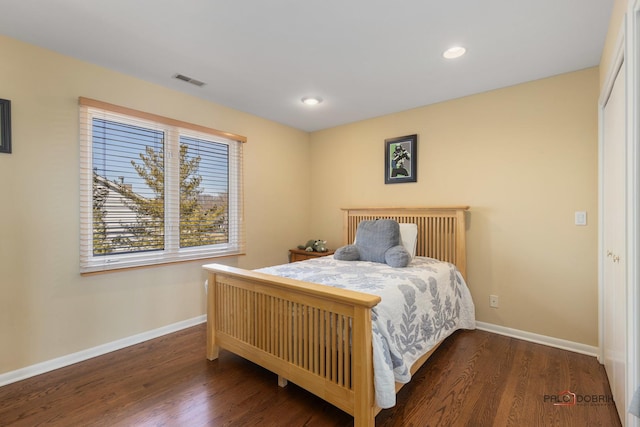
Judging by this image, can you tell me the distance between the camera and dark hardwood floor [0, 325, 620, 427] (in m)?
1.66

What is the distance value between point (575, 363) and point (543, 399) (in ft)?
2.35

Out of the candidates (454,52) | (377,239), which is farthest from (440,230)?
(454,52)

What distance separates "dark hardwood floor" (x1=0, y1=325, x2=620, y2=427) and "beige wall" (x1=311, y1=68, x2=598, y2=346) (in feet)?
1.52

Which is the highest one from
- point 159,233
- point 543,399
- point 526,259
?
point 159,233

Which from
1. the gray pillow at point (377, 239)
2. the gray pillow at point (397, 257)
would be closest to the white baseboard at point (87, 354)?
the gray pillow at point (377, 239)

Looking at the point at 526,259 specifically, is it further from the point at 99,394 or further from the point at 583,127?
the point at 99,394

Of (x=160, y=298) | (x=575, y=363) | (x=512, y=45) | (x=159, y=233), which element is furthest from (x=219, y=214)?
(x=575, y=363)

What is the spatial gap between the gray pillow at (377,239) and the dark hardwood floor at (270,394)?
0.98 m

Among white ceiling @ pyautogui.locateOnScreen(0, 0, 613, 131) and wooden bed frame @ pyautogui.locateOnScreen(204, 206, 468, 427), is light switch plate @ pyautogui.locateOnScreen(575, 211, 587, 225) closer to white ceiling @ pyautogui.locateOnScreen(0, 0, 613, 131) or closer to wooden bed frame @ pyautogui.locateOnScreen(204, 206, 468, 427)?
white ceiling @ pyautogui.locateOnScreen(0, 0, 613, 131)

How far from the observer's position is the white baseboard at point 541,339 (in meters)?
2.43

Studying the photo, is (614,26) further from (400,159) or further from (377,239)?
(377,239)

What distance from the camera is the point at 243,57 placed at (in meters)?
2.29

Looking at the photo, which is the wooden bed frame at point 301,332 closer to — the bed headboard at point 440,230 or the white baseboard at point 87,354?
the white baseboard at point 87,354

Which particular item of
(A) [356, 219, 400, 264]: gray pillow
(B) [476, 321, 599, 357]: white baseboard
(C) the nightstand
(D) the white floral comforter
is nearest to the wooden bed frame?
(D) the white floral comforter
